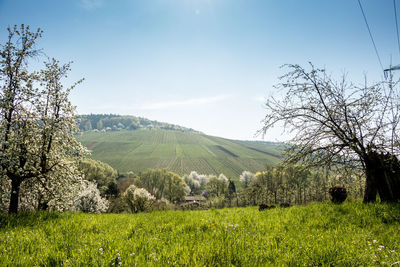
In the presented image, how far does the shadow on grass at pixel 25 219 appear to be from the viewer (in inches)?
228

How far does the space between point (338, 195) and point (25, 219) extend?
11.9 meters

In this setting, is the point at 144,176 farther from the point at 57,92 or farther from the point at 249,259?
the point at 249,259

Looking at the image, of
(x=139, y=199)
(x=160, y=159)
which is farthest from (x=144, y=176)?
(x=139, y=199)

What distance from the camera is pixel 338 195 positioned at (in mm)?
8664

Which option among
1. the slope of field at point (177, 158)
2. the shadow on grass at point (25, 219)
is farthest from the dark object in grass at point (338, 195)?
the slope of field at point (177, 158)

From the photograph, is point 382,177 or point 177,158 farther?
point 177,158

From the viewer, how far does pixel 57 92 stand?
11.2 meters

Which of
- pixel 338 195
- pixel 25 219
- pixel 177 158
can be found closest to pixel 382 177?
pixel 338 195

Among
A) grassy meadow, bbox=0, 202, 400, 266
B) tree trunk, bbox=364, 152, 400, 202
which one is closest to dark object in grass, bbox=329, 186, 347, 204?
tree trunk, bbox=364, 152, 400, 202

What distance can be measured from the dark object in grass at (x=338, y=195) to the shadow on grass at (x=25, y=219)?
11044mm

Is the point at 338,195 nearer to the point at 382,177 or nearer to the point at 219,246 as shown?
the point at 382,177

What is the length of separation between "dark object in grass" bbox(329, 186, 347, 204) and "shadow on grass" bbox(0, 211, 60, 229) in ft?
36.2

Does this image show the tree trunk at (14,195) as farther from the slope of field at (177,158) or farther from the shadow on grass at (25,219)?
the slope of field at (177,158)

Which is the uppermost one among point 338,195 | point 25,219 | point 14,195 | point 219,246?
point 219,246
